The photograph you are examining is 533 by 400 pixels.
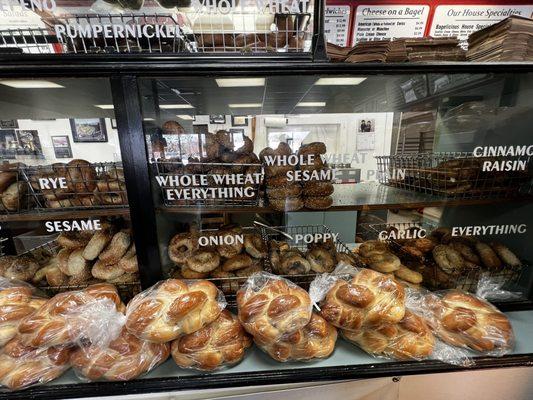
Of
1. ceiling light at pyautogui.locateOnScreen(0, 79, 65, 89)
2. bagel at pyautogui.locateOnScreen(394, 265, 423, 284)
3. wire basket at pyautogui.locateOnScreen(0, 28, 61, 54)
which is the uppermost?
wire basket at pyautogui.locateOnScreen(0, 28, 61, 54)

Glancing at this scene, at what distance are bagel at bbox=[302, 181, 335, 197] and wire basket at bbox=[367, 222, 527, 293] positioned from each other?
0.48 metres

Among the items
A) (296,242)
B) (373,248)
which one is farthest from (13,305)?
(373,248)

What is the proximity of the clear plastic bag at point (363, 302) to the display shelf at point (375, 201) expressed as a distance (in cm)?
38

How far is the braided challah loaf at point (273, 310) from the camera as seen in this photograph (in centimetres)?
106

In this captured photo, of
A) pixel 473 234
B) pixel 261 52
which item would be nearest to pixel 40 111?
pixel 261 52

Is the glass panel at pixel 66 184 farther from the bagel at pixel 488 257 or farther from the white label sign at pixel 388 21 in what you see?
the bagel at pixel 488 257

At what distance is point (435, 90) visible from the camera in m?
1.39

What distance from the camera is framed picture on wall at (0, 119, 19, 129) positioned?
129 cm

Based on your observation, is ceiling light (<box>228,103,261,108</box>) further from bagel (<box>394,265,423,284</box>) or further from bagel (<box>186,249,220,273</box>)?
bagel (<box>394,265,423,284</box>)

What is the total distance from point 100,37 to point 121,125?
1.19 ft

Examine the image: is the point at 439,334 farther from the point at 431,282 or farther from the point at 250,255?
the point at 250,255

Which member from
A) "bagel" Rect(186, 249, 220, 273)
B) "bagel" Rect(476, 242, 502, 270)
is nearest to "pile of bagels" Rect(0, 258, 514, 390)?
"bagel" Rect(186, 249, 220, 273)

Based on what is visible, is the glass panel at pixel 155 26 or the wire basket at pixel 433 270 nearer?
the glass panel at pixel 155 26

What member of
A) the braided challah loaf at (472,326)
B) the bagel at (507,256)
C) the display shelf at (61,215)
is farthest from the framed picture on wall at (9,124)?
the bagel at (507,256)
